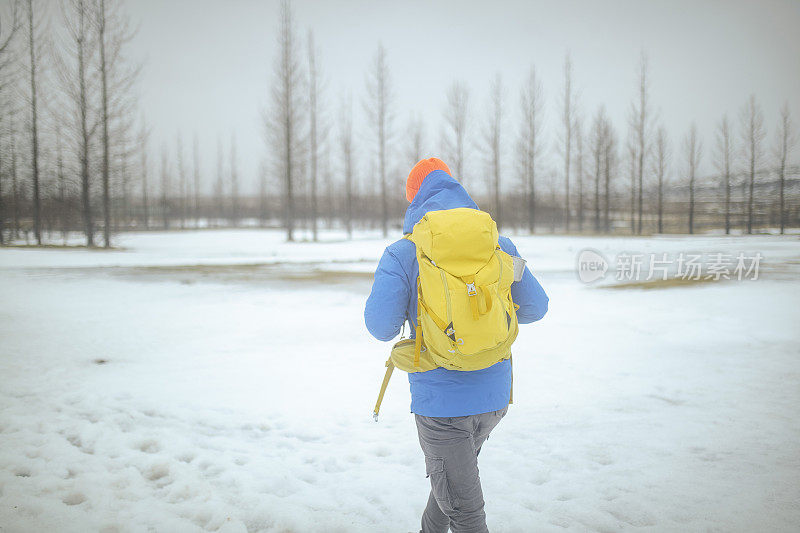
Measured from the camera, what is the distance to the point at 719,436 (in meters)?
3.57

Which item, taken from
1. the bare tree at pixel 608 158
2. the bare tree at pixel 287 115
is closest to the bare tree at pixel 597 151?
the bare tree at pixel 608 158

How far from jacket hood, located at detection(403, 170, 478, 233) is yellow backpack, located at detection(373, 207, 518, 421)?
0.14 metres

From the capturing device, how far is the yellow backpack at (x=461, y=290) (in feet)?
5.20

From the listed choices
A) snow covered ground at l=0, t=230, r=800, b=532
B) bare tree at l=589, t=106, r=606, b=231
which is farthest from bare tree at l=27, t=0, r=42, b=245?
bare tree at l=589, t=106, r=606, b=231

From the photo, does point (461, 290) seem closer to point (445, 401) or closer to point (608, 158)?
point (445, 401)

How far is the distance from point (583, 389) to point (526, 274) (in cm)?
324

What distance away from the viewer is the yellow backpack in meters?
1.59

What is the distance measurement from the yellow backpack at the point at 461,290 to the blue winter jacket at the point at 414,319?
0.08 m

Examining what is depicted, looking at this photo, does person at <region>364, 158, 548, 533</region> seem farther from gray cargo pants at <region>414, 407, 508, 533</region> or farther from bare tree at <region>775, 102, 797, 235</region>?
bare tree at <region>775, 102, 797, 235</region>

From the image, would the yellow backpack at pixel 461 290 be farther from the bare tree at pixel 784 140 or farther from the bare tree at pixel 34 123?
the bare tree at pixel 34 123

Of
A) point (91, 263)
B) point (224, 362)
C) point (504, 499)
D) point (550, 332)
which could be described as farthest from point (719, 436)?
point (91, 263)

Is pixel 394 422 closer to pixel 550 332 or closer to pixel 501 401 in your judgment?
pixel 501 401

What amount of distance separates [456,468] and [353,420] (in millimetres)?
2459

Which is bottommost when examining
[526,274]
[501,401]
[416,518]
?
[416,518]
